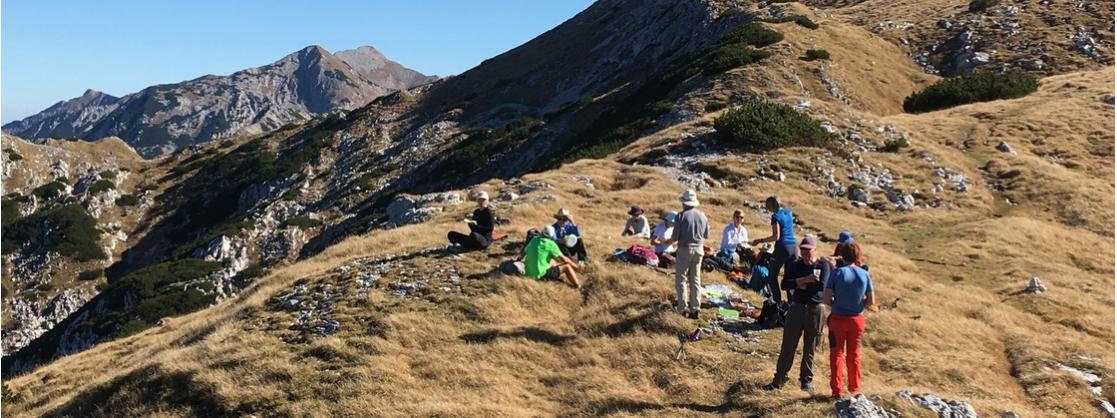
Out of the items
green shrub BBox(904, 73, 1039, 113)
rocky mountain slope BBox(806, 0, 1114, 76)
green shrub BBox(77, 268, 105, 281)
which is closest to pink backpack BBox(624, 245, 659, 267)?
green shrub BBox(904, 73, 1039, 113)

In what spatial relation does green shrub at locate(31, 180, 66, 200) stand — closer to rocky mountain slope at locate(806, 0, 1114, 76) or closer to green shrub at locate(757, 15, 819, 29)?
green shrub at locate(757, 15, 819, 29)

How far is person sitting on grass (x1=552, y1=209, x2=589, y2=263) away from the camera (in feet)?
61.0

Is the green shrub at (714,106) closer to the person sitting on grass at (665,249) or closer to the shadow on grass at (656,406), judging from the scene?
→ the person sitting on grass at (665,249)

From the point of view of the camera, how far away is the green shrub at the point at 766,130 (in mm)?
35906

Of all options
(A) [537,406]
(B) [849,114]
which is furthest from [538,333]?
(B) [849,114]

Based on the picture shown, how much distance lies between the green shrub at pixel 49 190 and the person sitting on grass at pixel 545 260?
8960 centimetres

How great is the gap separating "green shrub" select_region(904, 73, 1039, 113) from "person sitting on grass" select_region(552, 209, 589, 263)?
140ft

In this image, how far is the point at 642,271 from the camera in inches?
709

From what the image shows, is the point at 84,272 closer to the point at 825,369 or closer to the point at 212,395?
the point at 212,395

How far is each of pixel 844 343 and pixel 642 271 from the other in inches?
306

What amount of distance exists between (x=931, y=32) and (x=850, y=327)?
6684 centimetres

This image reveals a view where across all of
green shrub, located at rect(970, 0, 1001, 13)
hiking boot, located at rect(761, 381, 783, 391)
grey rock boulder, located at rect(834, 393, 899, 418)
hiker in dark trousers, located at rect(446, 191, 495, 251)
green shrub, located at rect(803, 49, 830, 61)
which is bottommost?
hiking boot, located at rect(761, 381, 783, 391)

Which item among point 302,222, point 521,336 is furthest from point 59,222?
point 521,336

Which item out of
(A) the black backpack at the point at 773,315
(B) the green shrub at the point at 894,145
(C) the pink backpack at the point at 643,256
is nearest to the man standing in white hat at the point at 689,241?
(A) the black backpack at the point at 773,315
